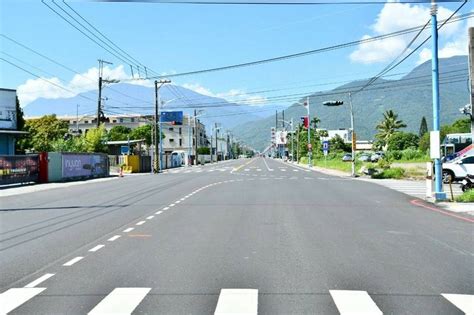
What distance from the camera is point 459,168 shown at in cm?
A: 3000

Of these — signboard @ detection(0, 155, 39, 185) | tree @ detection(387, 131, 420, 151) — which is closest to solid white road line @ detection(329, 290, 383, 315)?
signboard @ detection(0, 155, 39, 185)

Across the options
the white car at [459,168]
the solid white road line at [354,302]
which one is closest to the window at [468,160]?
the white car at [459,168]

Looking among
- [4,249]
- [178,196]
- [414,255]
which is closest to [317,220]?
[414,255]

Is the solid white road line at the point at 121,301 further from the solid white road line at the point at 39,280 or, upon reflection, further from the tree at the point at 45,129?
the tree at the point at 45,129

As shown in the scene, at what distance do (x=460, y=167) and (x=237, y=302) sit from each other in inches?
1076

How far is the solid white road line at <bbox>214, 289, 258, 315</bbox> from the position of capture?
5.60 metres

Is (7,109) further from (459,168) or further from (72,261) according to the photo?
(72,261)

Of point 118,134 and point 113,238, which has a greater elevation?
point 118,134

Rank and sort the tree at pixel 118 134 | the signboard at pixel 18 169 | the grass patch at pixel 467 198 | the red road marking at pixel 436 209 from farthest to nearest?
the tree at pixel 118 134
the signboard at pixel 18 169
the grass patch at pixel 467 198
the red road marking at pixel 436 209

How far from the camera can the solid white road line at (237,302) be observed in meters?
5.60

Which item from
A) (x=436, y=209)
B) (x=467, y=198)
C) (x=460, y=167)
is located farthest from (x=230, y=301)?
(x=460, y=167)

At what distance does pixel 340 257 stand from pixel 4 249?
6213mm

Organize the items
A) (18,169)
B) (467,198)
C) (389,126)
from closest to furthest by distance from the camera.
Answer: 1. (467,198)
2. (18,169)
3. (389,126)

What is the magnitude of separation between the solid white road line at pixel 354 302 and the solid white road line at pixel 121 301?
2.31 meters
